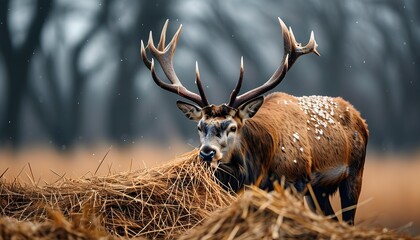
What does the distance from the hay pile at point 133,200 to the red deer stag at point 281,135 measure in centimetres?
23

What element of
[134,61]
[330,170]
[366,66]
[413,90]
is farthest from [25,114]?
[413,90]

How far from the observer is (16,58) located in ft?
16.6

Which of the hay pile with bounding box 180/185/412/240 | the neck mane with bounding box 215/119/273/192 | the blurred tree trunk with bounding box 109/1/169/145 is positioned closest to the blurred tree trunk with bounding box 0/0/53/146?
the blurred tree trunk with bounding box 109/1/169/145

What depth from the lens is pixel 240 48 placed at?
5141 millimetres

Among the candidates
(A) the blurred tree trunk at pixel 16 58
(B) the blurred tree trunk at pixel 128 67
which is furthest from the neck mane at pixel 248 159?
(A) the blurred tree trunk at pixel 16 58

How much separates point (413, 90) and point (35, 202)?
3.02 meters

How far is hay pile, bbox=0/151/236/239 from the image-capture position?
10.7 ft

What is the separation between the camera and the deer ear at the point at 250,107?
4.07 m

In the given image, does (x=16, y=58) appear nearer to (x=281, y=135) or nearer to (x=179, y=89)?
(x=179, y=89)

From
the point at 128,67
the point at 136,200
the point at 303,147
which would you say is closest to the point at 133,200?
the point at 136,200

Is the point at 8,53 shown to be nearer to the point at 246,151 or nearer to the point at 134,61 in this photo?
the point at 134,61

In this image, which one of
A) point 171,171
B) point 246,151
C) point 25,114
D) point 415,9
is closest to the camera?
point 171,171

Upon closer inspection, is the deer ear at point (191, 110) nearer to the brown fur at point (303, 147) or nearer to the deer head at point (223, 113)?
the deer head at point (223, 113)

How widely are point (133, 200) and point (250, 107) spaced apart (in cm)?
103
